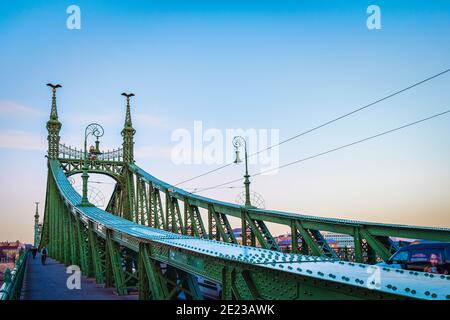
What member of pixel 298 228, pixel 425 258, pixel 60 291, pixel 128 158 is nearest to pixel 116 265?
pixel 60 291

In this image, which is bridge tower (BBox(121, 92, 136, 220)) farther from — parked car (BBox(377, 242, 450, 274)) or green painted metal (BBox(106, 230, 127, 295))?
parked car (BBox(377, 242, 450, 274))

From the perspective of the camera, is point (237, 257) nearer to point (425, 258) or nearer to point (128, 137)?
point (425, 258)

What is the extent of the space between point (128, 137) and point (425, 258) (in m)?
34.7

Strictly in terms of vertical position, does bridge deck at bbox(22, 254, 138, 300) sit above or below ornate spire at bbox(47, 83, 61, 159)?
below

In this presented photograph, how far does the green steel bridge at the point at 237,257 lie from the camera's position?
5.52 m

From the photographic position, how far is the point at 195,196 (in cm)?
2309

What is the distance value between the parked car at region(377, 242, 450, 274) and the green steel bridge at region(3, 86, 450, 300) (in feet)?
1.06

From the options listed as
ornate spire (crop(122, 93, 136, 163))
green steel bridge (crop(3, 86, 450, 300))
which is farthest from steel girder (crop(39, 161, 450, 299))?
ornate spire (crop(122, 93, 136, 163))

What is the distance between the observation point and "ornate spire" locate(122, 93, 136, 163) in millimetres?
40775

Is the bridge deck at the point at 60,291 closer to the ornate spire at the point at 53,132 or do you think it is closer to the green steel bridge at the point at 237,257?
the green steel bridge at the point at 237,257

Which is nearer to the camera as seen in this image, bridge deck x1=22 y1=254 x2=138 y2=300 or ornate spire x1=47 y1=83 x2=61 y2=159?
bridge deck x1=22 y1=254 x2=138 y2=300

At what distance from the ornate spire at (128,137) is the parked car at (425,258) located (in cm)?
3269

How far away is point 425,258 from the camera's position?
11.3 meters
